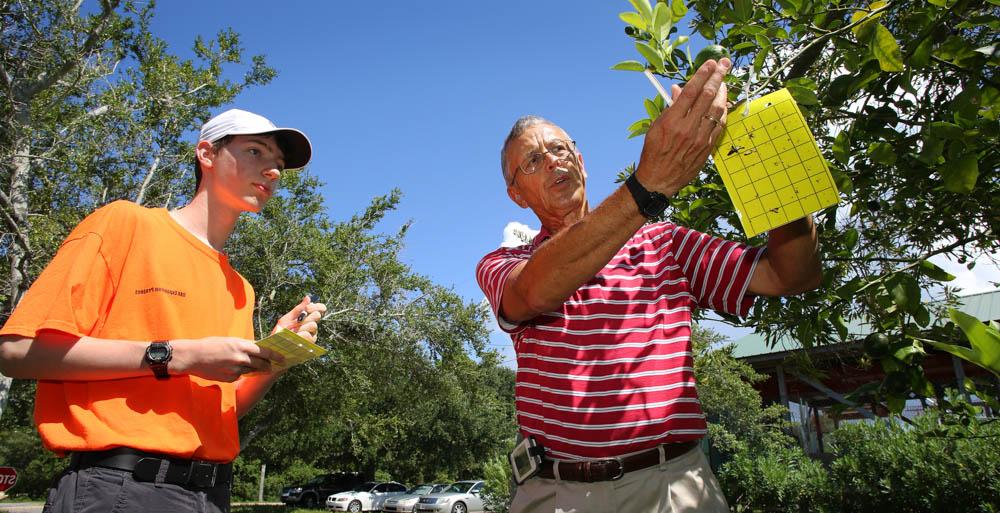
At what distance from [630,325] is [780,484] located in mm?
11069

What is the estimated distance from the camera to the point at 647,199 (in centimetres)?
160

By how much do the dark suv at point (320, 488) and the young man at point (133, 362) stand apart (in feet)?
120

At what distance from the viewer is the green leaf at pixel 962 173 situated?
190 centimetres

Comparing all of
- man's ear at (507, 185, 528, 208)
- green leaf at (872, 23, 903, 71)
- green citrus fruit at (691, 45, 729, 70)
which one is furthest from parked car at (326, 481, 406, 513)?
green leaf at (872, 23, 903, 71)

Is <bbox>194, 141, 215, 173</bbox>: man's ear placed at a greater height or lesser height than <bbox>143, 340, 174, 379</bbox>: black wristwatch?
greater

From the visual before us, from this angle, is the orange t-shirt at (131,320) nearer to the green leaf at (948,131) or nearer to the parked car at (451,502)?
the green leaf at (948,131)

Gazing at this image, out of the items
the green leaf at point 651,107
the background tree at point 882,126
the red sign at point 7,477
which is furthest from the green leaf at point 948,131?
the red sign at point 7,477

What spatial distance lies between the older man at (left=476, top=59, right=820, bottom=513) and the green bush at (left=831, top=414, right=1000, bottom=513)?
6760 millimetres

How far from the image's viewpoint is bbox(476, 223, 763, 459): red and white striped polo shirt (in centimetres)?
186

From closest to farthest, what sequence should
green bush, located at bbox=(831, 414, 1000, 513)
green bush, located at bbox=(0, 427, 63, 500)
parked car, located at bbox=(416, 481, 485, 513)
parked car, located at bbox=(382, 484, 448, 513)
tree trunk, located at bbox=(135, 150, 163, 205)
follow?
green bush, located at bbox=(831, 414, 1000, 513) < tree trunk, located at bbox=(135, 150, 163, 205) < parked car, located at bbox=(416, 481, 485, 513) < parked car, located at bbox=(382, 484, 448, 513) < green bush, located at bbox=(0, 427, 63, 500)

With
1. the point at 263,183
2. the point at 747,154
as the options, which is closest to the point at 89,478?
the point at 263,183

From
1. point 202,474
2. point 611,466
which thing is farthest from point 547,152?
point 202,474

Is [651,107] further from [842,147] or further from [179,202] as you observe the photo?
[179,202]

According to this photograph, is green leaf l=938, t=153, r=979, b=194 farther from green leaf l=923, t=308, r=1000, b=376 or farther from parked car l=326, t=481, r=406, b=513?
parked car l=326, t=481, r=406, b=513
